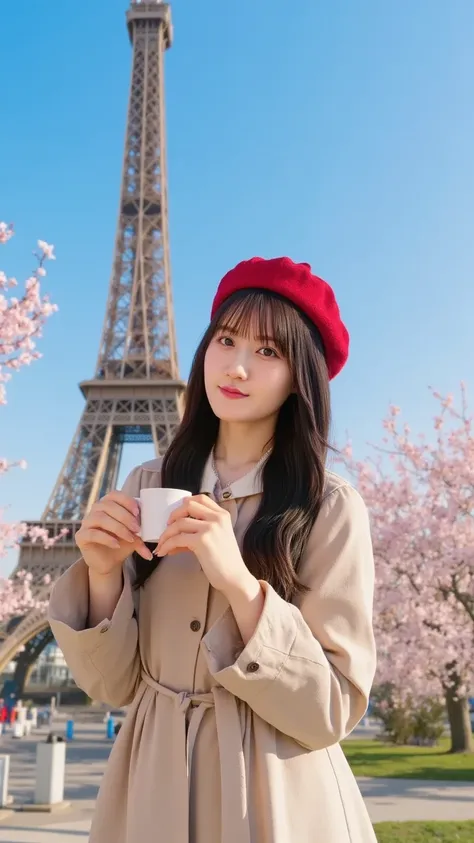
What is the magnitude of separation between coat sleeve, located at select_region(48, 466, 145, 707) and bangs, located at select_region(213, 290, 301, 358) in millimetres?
610

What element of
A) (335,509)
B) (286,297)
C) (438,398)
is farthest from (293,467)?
(438,398)

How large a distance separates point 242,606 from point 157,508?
0.25 meters

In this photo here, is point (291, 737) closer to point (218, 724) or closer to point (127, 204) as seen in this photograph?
point (218, 724)

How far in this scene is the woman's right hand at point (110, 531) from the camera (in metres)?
1.51

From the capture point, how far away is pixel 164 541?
56.1 inches

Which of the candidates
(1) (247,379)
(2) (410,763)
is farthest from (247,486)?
(2) (410,763)

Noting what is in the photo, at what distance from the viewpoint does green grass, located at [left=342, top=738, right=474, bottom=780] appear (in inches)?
489

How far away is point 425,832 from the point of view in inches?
277

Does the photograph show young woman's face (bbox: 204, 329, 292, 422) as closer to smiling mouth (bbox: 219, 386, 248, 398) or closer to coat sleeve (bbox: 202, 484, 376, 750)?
smiling mouth (bbox: 219, 386, 248, 398)

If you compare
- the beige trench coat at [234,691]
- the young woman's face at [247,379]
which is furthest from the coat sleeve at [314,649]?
the young woman's face at [247,379]

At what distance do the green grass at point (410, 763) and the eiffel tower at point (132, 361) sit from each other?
12.8m

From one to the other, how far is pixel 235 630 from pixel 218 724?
178mm

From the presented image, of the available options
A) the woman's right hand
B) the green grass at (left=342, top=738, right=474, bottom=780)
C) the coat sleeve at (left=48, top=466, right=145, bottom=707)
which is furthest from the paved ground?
the woman's right hand

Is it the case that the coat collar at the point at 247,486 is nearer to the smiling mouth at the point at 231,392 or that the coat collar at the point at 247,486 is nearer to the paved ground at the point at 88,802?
the smiling mouth at the point at 231,392
